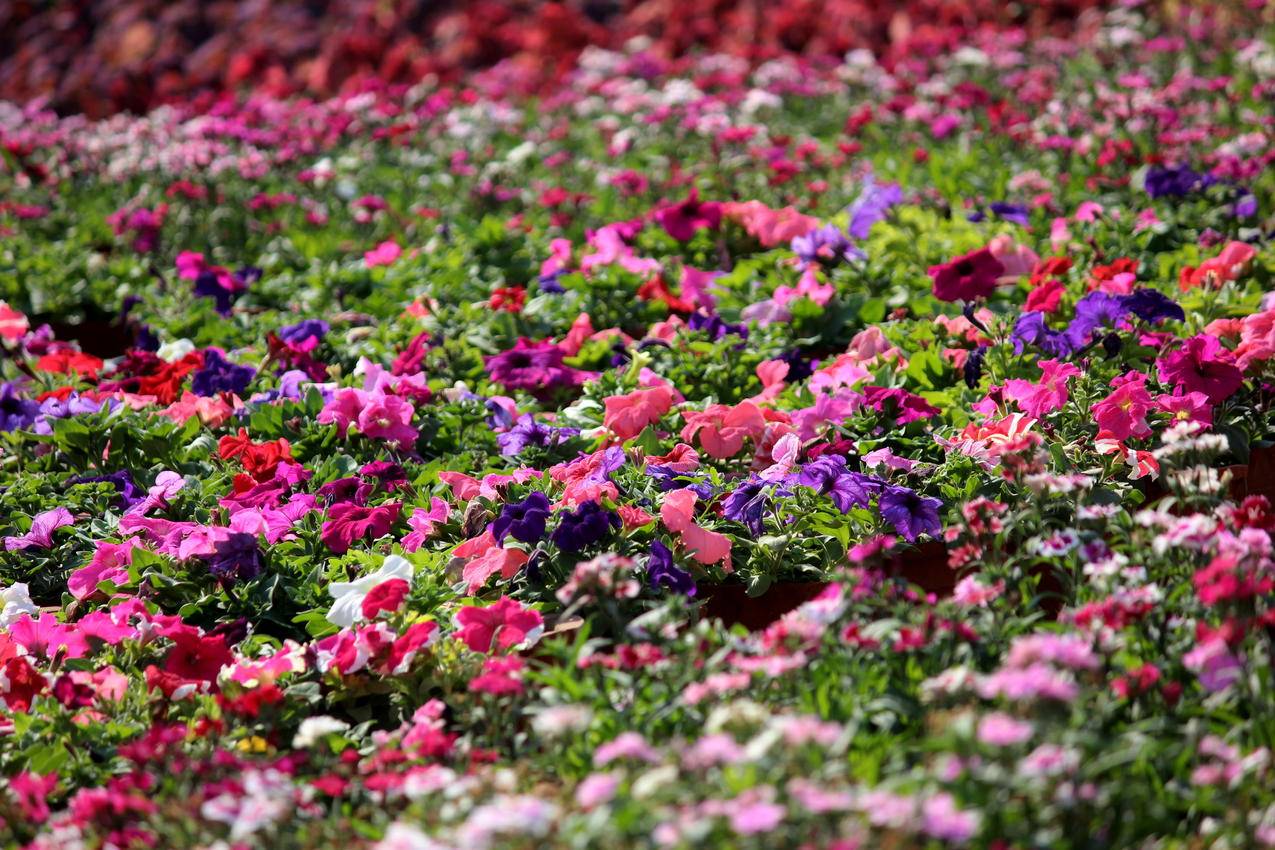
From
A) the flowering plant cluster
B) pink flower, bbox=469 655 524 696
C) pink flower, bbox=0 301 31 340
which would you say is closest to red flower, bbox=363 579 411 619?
the flowering plant cluster

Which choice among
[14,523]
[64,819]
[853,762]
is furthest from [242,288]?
[853,762]

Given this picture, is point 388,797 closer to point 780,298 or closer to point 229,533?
point 229,533

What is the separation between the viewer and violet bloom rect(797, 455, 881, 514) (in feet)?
9.13

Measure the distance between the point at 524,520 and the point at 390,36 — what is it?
295 inches

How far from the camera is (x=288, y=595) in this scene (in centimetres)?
283

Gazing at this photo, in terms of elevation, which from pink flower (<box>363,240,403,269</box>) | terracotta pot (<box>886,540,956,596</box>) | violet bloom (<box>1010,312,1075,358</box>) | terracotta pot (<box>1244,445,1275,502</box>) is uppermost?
violet bloom (<box>1010,312,1075,358</box>)

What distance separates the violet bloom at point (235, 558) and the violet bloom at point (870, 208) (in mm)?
2427

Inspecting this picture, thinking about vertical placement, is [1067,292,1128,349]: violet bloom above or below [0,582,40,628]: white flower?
below

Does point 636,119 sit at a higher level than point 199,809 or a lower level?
lower

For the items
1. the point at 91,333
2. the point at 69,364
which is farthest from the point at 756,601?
the point at 91,333

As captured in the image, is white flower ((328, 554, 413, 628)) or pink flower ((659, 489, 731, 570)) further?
pink flower ((659, 489, 731, 570))

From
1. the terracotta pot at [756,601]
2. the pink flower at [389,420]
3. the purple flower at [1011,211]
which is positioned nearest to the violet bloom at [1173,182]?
the purple flower at [1011,211]

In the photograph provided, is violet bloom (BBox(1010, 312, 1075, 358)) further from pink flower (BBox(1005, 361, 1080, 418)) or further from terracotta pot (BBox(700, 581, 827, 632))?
terracotta pot (BBox(700, 581, 827, 632))

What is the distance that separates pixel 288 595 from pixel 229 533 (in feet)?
0.56
